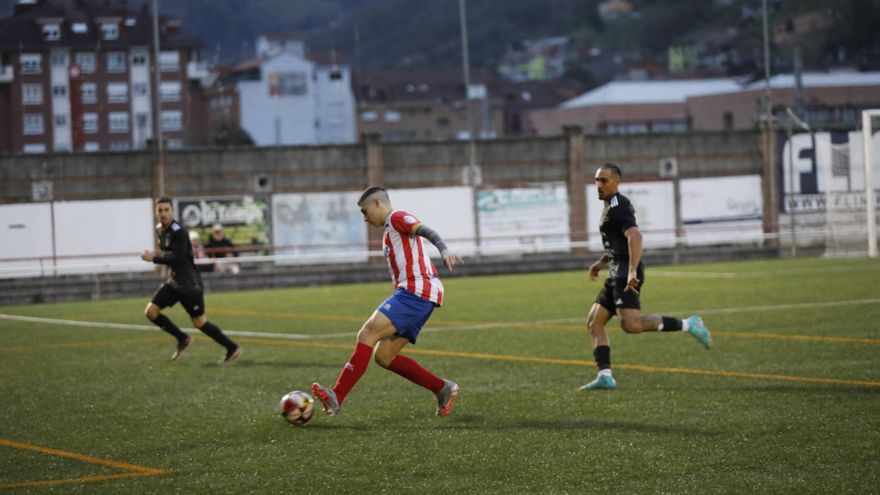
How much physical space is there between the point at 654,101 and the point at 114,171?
53274mm

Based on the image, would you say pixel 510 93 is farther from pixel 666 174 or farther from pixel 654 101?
pixel 666 174

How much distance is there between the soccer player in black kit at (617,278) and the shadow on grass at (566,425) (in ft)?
6.34

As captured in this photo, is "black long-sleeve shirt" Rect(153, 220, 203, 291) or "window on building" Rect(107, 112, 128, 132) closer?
"black long-sleeve shirt" Rect(153, 220, 203, 291)

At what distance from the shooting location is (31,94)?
206ft

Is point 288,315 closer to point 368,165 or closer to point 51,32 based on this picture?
point 368,165

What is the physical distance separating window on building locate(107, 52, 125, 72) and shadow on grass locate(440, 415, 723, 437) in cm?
5987

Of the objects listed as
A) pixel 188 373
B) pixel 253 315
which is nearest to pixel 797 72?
pixel 253 315

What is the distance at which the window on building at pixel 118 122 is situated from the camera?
67.2 m

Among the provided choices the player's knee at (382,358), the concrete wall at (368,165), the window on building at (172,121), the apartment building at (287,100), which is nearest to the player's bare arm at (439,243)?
the player's knee at (382,358)

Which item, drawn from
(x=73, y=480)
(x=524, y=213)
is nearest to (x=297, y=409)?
(x=73, y=480)

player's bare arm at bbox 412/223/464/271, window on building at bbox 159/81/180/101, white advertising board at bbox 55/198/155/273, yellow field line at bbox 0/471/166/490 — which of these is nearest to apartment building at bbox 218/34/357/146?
window on building at bbox 159/81/180/101

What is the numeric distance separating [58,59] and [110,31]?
7793 mm

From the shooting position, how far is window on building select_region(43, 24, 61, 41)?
202ft

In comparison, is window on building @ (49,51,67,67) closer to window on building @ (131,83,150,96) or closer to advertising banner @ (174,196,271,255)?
window on building @ (131,83,150,96)
